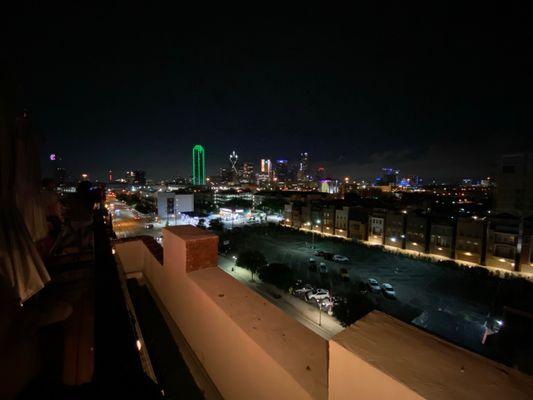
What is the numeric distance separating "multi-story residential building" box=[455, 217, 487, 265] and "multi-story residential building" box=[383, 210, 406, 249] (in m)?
4.23

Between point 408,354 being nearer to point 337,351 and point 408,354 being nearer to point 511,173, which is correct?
point 337,351

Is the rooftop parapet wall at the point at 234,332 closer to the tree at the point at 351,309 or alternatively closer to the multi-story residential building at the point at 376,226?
the tree at the point at 351,309

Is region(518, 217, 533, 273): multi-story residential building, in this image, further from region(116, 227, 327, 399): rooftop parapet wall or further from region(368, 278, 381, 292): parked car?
region(116, 227, 327, 399): rooftop parapet wall

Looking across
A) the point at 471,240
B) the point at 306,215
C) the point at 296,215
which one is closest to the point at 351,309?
the point at 471,240

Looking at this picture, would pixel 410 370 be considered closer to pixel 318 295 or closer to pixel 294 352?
pixel 294 352

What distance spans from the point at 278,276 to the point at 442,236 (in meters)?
15.6

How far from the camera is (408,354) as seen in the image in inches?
46.0

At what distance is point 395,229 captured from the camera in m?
24.1

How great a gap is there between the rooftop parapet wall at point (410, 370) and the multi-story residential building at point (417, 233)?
24630mm

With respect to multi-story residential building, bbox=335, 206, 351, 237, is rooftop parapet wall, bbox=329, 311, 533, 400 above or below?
above

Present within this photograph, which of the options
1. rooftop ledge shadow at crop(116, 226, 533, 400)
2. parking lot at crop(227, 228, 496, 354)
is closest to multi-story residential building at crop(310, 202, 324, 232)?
parking lot at crop(227, 228, 496, 354)

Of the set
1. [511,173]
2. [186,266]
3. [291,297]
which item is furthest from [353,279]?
Result: [511,173]

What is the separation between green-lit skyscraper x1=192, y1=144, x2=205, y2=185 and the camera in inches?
5768

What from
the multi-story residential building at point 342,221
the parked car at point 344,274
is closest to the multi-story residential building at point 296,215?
the multi-story residential building at point 342,221
